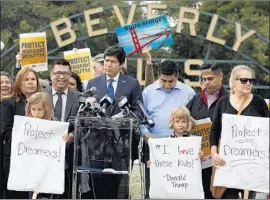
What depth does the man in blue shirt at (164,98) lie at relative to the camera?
344 inches

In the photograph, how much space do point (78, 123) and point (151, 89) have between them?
1387 mm

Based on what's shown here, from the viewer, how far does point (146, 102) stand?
9.02 metres

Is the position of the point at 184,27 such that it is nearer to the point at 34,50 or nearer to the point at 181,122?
the point at 34,50

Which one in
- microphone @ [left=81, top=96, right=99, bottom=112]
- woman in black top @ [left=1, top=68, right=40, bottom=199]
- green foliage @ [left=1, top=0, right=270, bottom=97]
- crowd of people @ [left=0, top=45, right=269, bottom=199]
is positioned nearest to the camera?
crowd of people @ [left=0, top=45, right=269, bottom=199]

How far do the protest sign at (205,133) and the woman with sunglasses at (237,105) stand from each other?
56 cm

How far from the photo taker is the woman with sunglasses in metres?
7.77

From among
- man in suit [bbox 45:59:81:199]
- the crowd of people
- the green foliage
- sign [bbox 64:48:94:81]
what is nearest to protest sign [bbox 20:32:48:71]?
sign [bbox 64:48:94:81]

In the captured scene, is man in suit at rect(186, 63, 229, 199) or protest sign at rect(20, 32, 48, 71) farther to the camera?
protest sign at rect(20, 32, 48, 71)

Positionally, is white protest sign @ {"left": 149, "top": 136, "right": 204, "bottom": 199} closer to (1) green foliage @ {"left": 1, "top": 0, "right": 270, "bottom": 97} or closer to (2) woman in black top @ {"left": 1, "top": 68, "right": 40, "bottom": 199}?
(2) woman in black top @ {"left": 1, "top": 68, "right": 40, "bottom": 199}

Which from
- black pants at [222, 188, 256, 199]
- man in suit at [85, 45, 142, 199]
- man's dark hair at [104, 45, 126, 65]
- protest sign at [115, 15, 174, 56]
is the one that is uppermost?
protest sign at [115, 15, 174, 56]

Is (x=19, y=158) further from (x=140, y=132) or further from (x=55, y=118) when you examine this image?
(x=140, y=132)

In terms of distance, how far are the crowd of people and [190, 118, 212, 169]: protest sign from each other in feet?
0.36

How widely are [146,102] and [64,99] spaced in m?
0.92

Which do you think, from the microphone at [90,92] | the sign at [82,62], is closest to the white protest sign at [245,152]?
the microphone at [90,92]
